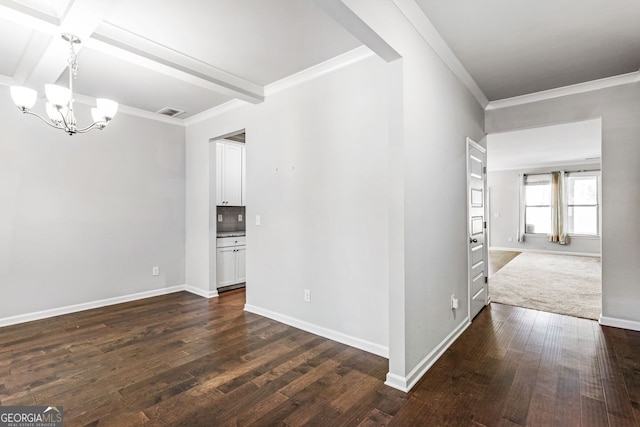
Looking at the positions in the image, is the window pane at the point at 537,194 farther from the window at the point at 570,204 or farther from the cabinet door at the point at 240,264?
the cabinet door at the point at 240,264

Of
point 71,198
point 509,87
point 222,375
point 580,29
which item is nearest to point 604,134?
point 509,87

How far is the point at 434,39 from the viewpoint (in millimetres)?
2510

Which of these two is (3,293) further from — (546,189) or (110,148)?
(546,189)

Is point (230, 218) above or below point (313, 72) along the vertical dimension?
below

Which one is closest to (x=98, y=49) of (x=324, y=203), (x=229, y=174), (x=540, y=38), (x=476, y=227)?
(x=324, y=203)

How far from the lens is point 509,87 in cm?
356

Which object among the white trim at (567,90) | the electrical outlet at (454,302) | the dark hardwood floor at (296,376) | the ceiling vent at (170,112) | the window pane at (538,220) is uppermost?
the ceiling vent at (170,112)

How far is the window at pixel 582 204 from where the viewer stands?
28.0 feet

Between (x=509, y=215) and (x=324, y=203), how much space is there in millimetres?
9153

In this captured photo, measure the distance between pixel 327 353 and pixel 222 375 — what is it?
88 centimetres

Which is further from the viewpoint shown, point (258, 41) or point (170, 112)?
point (170, 112)

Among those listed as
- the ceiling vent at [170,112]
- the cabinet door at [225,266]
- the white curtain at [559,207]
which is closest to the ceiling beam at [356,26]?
the ceiling vent at [170,112]

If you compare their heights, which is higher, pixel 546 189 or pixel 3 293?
pixel 546 189

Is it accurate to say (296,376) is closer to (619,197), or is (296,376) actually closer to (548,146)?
(619,197)
